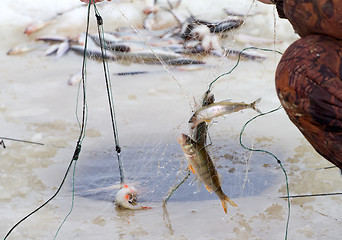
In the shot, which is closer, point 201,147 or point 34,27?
point 201,147

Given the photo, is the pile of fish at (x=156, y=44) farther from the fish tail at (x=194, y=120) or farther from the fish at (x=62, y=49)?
the fish tail at (x=194, y=120)

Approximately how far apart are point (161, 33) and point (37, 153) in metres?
3.12

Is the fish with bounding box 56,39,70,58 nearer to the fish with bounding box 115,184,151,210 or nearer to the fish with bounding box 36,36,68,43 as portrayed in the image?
the fish with bounding box 36,36,68,43

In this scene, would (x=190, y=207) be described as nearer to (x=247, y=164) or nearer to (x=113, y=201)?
(x=113, y=201)

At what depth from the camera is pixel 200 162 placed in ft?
9.90

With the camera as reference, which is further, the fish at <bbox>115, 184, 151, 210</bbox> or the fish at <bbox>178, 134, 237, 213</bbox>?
the fish at <bbox>115, 184, 151, 210</bbox>

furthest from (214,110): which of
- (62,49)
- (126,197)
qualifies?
(62,49)

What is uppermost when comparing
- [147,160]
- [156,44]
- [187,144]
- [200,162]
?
[187,144]

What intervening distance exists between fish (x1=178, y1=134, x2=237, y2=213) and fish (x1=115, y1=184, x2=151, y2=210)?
0.72 meters

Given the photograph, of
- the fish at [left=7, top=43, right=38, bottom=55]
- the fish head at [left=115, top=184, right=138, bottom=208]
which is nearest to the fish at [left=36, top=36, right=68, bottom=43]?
the fish at [left=7, top=43, right=38, bottom=55]

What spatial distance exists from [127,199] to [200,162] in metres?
0.81

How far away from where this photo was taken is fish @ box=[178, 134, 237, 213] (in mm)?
2967

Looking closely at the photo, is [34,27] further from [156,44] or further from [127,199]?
[127,199]

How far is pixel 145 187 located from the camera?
3.99 m
